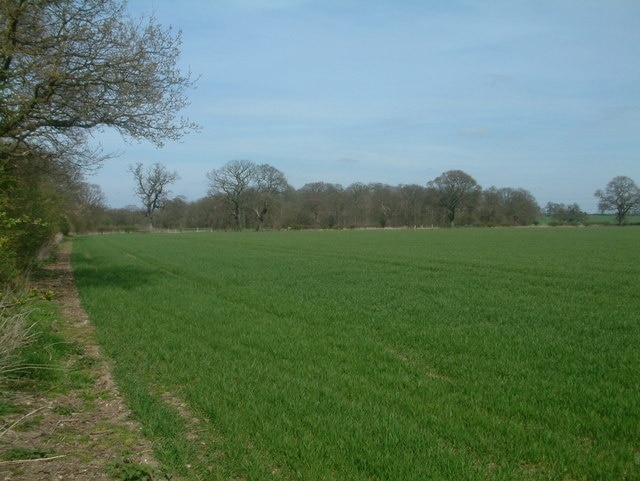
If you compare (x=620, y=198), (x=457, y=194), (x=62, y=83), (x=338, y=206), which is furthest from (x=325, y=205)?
(x=62, y=83)

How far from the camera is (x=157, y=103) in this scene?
15.9 meters

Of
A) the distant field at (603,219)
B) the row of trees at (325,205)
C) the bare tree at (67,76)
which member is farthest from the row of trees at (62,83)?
the distant field at (603,219)

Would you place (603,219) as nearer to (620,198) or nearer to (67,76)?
(620,198)

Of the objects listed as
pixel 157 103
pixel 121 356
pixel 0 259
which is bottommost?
pixel 121 356

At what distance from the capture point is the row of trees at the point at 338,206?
358 ft

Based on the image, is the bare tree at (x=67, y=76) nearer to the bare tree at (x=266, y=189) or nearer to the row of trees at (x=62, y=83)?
the row of trees at (x=62, y=83)

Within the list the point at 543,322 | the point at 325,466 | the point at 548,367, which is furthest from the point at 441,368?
the point at 543,322

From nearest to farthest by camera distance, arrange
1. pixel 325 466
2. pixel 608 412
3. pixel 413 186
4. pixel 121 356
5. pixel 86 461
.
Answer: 1. pixel 325 466
2. pixel 86 461
3. pixel 608 412
4. pixel 121 356
5. pixel 413 186

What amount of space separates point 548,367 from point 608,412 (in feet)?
5.89

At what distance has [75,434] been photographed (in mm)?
5402

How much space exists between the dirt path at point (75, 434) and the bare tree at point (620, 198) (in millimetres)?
126898

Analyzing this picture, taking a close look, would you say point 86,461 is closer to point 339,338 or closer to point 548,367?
point 339,338

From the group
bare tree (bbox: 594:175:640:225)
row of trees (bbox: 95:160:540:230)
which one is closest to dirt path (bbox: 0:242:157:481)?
row of trees (bbox: 95:160:540:230)

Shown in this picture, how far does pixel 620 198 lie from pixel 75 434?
5113 inches
